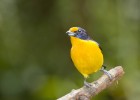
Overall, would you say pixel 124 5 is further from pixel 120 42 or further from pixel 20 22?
pixel 20 22

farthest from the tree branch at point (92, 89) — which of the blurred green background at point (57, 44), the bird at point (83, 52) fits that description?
the blurred green background at point (57, 44)

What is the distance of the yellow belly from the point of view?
3.90m

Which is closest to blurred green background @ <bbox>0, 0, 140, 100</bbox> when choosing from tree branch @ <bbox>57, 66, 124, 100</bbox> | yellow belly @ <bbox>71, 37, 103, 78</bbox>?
tree branch @ <bbox>57, 66, 124, 100</bbox>

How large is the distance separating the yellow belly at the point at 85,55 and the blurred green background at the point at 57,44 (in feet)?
6.42

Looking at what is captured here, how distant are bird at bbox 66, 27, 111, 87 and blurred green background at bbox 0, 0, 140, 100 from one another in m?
1.96

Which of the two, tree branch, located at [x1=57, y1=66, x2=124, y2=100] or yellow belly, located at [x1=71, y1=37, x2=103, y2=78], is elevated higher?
yellow belly, located at [x1=71, y1=37, x2=103, y2=78]

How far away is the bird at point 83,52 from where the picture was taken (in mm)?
3895

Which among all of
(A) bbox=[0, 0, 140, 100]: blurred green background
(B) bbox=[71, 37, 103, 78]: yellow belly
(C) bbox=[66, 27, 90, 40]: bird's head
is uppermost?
(C) bbox=[66, 27, 90, 40]: bird's head

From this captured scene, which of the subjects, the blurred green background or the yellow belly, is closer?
the yellow belly

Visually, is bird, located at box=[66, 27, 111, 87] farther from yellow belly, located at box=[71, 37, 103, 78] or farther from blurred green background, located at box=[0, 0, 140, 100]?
blurred green background, located at box=[0, 0, 140, 100]

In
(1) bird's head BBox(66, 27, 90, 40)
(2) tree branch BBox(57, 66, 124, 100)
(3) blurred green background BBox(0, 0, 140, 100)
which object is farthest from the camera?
(3) blurred green background BBox(0, 0, 140, 100)

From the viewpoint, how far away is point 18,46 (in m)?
6.48

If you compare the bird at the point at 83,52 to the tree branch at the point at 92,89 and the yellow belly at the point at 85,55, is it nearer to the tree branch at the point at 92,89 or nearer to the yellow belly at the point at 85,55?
the yellow belly at the point at 85,55

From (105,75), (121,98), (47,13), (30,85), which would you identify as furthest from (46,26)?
(105,75)
